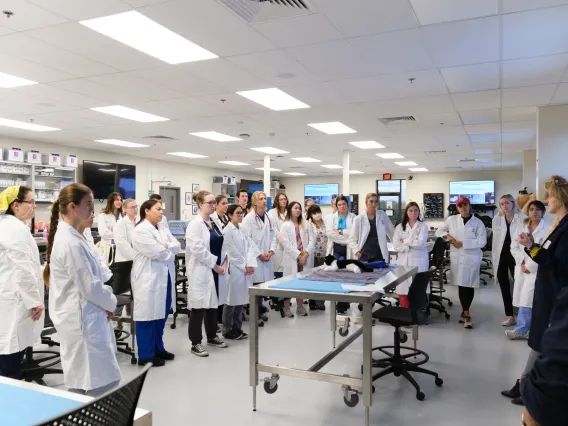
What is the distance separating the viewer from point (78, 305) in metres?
2.21

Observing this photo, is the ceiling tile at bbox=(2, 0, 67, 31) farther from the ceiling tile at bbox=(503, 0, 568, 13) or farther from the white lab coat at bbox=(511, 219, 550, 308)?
the white lab coat at bbox=(511, 219, 550, 308)

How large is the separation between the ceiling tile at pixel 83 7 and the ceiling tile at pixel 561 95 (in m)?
5.02

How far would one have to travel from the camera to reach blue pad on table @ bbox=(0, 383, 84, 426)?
1.14 metres

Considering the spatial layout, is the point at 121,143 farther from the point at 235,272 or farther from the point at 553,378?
the point at 553,378

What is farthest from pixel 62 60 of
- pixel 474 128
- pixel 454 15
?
pixel 474 128

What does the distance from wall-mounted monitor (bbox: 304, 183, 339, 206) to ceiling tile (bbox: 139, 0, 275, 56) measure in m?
15.1

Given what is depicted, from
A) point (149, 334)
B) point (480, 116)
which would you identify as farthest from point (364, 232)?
point (480, 116)

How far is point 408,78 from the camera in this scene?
5.16m

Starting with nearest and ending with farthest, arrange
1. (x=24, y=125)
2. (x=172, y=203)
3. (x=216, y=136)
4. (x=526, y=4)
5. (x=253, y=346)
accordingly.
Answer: (x=253, y=346)
(x=526, y=4)
(x=24, y=125)
(x=216, y=136)
(x=172, y=203)

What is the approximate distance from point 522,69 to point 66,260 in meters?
4.84

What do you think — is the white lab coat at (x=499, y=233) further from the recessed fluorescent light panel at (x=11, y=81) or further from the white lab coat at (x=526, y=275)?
the recessed fluorescent light panel at (x=11, y=81)

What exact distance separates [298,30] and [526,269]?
3051mm

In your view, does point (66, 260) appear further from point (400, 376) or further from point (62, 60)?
point (62, 60)

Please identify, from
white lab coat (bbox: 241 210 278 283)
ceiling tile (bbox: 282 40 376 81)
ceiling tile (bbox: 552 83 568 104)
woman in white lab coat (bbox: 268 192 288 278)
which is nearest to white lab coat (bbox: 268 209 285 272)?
woman in white lab coat (bbox: 268 192 288 278)
